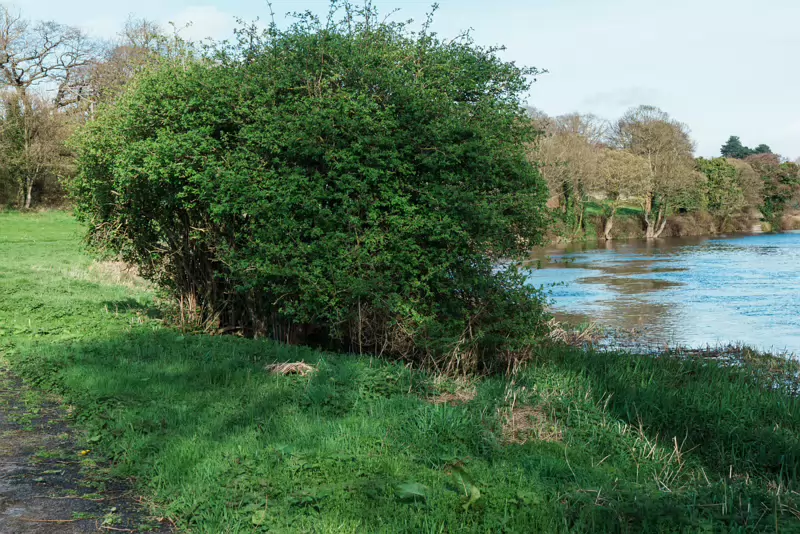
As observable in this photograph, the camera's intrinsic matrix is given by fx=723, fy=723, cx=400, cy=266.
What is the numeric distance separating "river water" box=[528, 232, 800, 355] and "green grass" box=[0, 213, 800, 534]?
2.67 metres

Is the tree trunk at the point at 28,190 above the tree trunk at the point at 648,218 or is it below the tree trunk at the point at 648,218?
above

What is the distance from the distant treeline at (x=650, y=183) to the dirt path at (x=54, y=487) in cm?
4323

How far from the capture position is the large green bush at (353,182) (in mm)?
9867

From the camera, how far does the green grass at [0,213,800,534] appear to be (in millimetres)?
4703

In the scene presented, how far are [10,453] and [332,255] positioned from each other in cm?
481

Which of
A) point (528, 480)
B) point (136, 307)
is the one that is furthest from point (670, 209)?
point (528, 480)

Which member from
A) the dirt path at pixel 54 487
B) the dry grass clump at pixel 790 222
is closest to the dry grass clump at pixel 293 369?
the dirt path at pixel 54 487

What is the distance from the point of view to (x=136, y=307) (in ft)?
48.8

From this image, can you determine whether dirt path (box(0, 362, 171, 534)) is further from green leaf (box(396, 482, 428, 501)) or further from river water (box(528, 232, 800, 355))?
river water (box(528, 232, 800, 355))

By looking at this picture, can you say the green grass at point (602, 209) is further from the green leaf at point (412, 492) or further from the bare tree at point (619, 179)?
the green leaf at point (412, 492)

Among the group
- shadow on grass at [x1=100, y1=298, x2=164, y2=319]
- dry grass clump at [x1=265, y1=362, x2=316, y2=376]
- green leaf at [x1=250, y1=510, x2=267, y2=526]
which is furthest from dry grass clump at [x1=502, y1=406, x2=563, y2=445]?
shadow on grass at [x1=100, y1=298, x2=164, y2=319]

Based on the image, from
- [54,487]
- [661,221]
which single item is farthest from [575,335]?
[661,221]

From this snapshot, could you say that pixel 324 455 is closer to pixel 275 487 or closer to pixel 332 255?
pixel 275 487

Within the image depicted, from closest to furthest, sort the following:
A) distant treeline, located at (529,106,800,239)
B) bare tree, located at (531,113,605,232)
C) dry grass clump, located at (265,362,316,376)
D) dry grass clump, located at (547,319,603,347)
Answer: dry grass clump, located at (265,362,316,376) < dry grass clump, located at (547,319,603,347) < bare tree, located at (531,113,605,232) < distant treeline, located at (529,106,800,239)
